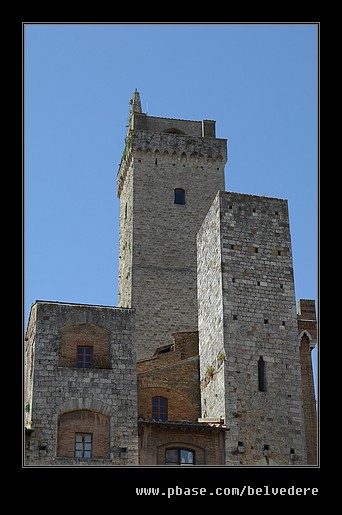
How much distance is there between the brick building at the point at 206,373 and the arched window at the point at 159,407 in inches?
1.4

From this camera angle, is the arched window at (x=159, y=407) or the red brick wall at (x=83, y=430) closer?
the red brick wall at (x=83, y=430)

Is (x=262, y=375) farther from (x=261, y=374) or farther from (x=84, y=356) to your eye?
(x=84, y=356)

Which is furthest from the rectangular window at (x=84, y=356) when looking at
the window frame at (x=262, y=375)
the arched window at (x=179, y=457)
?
the window frame at (x=262, y=375)

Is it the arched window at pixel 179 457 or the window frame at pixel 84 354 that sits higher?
the window frame at pixel 84 354

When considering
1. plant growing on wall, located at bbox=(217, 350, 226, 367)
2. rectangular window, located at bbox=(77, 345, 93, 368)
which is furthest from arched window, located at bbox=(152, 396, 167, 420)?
rectangular window, located at bbox=(77, 345, 93, 368)

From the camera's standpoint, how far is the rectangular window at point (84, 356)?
31.3m

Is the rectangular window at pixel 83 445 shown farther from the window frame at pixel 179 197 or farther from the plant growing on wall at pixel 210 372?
the window frame at pixel 179 197

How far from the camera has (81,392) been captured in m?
30.5

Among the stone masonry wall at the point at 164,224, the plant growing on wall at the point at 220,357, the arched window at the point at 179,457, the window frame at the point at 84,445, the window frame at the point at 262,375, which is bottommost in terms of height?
the arched window at the point at 179,457

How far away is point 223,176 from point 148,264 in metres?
6.97

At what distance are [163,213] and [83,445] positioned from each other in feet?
68.4

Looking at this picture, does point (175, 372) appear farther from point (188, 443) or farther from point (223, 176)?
point (223, 176)

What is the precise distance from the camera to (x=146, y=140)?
50.7m

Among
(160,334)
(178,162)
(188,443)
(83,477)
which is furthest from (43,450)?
(178,162)
